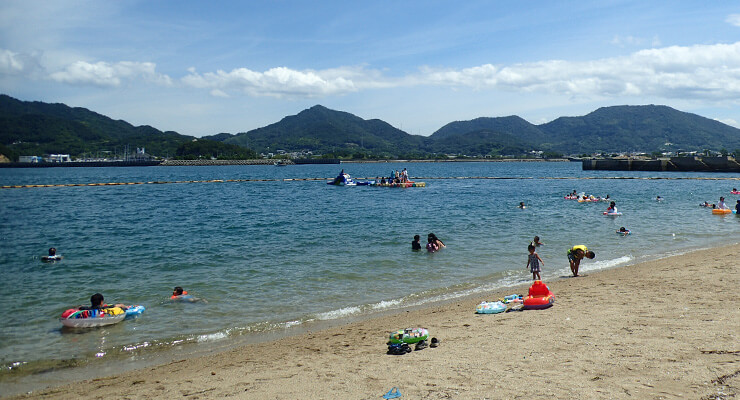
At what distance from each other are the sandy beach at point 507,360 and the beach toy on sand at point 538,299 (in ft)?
0.90

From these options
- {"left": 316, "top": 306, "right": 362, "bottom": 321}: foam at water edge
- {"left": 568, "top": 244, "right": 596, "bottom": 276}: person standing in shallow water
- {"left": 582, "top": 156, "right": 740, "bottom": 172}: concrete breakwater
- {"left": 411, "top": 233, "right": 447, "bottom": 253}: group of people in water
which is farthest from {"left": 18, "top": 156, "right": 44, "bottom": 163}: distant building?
{"left": 568, "top": 244, "right": 596, "bottom": 276}: person standing in shallow water

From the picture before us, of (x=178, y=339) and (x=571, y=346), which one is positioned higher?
(x=571, y=346)

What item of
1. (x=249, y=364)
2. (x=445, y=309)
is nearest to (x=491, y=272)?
(x=445, y=309)

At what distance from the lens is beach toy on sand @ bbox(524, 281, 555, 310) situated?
1116 centimetres

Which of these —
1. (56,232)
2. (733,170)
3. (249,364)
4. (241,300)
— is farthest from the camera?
(733,170)

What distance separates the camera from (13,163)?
168750mm

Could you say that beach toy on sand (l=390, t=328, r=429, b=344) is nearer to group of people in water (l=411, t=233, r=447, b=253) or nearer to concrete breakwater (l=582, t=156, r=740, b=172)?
group of people in water (l=411, t=233, r=447, b=253)

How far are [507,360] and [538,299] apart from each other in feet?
13.3

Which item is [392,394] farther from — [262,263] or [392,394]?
[262,263]

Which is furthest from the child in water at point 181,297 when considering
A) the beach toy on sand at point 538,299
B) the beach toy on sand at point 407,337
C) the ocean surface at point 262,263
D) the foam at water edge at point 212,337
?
the beach toy on sand at point 538,299

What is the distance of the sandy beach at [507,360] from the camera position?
6.41 meters

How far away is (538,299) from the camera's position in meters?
11.2

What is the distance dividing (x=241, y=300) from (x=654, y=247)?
1781 cm

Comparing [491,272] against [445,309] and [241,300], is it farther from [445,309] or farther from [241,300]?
[241,300]
